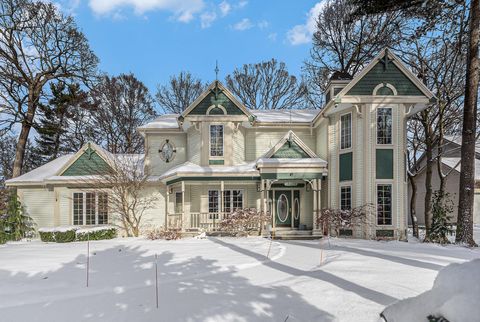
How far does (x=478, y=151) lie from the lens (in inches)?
1107

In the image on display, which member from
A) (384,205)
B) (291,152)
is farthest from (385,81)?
(384,205)

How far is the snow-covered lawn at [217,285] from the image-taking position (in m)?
4.93

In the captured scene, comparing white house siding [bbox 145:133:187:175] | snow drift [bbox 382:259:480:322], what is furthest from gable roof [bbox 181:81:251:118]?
snow drift [bbox 382:259:480:322]

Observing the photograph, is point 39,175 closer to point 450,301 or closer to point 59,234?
point 59,234

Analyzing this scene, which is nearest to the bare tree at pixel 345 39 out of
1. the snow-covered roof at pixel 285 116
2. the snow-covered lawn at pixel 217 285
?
the snow-covered roof at pixel 285 116

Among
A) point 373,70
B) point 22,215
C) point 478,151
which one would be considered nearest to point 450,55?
point 373,70

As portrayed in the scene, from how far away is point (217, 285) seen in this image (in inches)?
251

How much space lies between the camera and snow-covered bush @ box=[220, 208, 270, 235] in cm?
1475

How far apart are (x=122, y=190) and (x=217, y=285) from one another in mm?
11218

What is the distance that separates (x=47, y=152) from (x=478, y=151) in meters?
38.1

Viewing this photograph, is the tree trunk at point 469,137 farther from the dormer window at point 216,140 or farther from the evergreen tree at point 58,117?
the evergreen tree at point 58,117

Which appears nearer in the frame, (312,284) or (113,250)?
(312,284)

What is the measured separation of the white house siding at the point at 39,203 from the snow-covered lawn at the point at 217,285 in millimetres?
8144

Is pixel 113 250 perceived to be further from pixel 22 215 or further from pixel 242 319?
pixel 22 215
